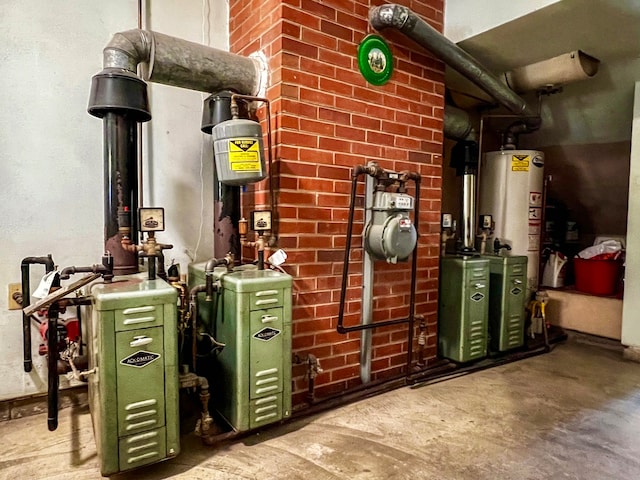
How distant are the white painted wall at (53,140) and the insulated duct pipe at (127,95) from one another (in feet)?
1.26

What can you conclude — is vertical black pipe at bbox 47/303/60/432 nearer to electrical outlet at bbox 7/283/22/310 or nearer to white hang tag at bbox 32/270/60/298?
white hang tag at bbox 32/270/60/298

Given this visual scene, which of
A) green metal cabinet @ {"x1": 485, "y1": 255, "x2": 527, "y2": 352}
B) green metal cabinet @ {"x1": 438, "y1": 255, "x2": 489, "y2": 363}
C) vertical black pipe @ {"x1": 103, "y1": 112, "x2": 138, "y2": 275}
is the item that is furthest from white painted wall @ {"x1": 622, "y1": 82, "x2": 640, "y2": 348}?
vertical black pipe @ {"x1": 103, "y1": 112, "x2": 138, "y2": 275}

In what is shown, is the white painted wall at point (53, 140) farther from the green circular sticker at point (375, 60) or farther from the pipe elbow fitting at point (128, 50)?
the green circular sticker at point (375, 60)

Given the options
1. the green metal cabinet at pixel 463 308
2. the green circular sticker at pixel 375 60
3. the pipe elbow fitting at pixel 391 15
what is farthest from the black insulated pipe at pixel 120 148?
the green metal cabinet at pixel 463 308

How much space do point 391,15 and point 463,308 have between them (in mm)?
1961

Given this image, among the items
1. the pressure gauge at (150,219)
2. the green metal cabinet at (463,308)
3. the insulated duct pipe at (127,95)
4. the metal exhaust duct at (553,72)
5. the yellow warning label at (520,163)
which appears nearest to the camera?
the pressure gauge at (150,219)

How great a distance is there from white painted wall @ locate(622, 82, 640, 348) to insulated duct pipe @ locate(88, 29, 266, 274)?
3.18 m

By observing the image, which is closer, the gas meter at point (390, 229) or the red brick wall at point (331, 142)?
the red brick wall at point (331, 142)

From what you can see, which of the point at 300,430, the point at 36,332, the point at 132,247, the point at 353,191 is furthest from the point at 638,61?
the point at 36,332

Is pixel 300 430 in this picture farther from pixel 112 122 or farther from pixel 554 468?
pixel 112 122

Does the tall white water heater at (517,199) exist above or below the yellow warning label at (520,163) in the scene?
below

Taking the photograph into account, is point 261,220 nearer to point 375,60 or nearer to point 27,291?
point 27,291

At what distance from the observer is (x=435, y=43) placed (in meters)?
2.64

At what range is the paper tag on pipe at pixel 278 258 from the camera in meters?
2.21
